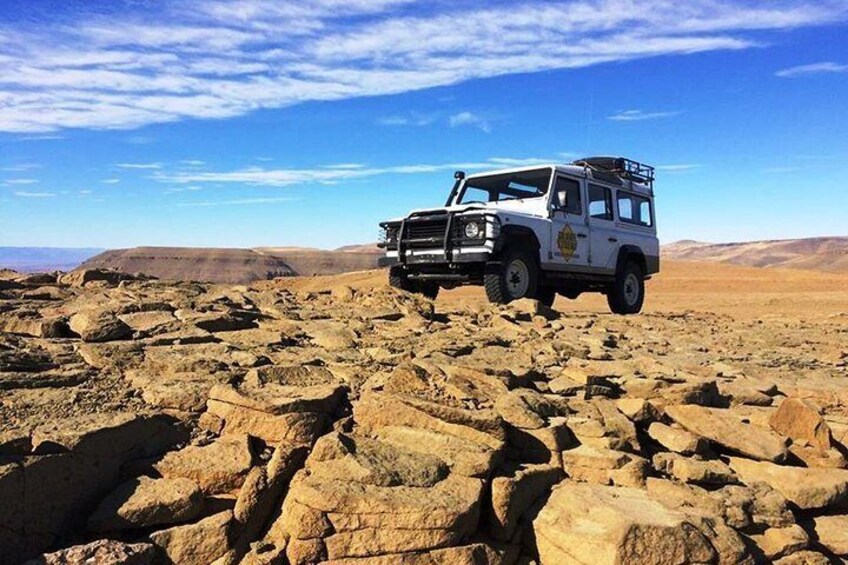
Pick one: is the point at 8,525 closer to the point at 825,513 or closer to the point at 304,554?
the point at 304,554

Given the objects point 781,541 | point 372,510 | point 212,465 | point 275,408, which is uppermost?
point 275,408

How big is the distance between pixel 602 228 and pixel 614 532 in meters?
8.54

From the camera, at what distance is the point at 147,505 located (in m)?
Answer: 3.25

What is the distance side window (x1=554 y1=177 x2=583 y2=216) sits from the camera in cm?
1009

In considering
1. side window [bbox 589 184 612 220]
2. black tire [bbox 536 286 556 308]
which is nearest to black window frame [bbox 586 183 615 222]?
side window [bbox 589 184 612 220]

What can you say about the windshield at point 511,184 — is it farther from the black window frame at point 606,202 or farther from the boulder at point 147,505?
the boulder at point 147,505

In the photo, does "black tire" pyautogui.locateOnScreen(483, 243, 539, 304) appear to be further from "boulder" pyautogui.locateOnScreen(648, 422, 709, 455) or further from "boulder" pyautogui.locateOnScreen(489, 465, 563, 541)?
"boulder" pyautogui.locateOnScreen(489, 465, 563, 541)

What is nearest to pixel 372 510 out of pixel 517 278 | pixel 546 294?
pixel 517 278

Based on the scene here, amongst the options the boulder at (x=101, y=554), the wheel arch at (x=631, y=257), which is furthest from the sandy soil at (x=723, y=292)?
the boulder at (x=101, y=554)

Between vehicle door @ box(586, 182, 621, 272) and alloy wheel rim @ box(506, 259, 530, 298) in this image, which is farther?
vehicle door @ box(586, 182, 621, 272)

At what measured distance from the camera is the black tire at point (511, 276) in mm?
9039

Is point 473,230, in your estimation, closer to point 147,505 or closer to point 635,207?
point 635,207

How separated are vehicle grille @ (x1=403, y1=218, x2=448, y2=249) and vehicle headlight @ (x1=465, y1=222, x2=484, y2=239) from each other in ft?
1.33

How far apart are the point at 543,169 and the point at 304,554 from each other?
8005mm
